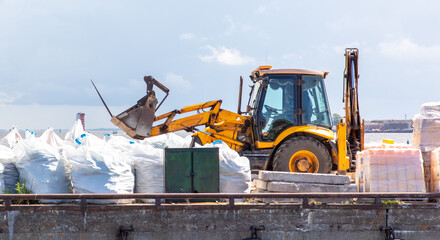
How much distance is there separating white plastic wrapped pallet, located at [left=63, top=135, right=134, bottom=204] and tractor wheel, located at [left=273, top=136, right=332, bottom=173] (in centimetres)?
324

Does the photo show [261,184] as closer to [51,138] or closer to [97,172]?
[97,172]

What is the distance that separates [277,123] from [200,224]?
3.75 m

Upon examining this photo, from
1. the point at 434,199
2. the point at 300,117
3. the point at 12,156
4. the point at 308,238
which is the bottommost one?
the point at 308,238

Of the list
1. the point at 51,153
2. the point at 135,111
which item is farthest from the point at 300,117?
the point at 51,153

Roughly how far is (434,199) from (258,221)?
2540 millimetres

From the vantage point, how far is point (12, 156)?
745 cm

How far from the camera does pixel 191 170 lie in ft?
23.7

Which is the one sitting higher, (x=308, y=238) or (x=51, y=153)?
(x=51, y=153)

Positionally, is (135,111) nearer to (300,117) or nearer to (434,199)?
(300,117)

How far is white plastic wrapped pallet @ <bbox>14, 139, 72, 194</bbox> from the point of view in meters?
7.04

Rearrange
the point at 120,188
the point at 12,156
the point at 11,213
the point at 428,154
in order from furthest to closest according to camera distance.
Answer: the point at 428,154, the point at 12,156, the point at 120,188, the point at 11,213

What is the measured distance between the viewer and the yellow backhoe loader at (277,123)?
944 cm


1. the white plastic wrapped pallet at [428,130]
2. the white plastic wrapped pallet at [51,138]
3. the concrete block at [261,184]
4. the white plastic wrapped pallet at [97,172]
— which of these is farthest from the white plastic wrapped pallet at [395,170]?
the white plastic wrapped pallet at [51,138]

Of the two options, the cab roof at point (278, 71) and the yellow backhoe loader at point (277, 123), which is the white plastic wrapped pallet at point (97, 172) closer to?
the yellow backhoe loader at point (277, 123)
